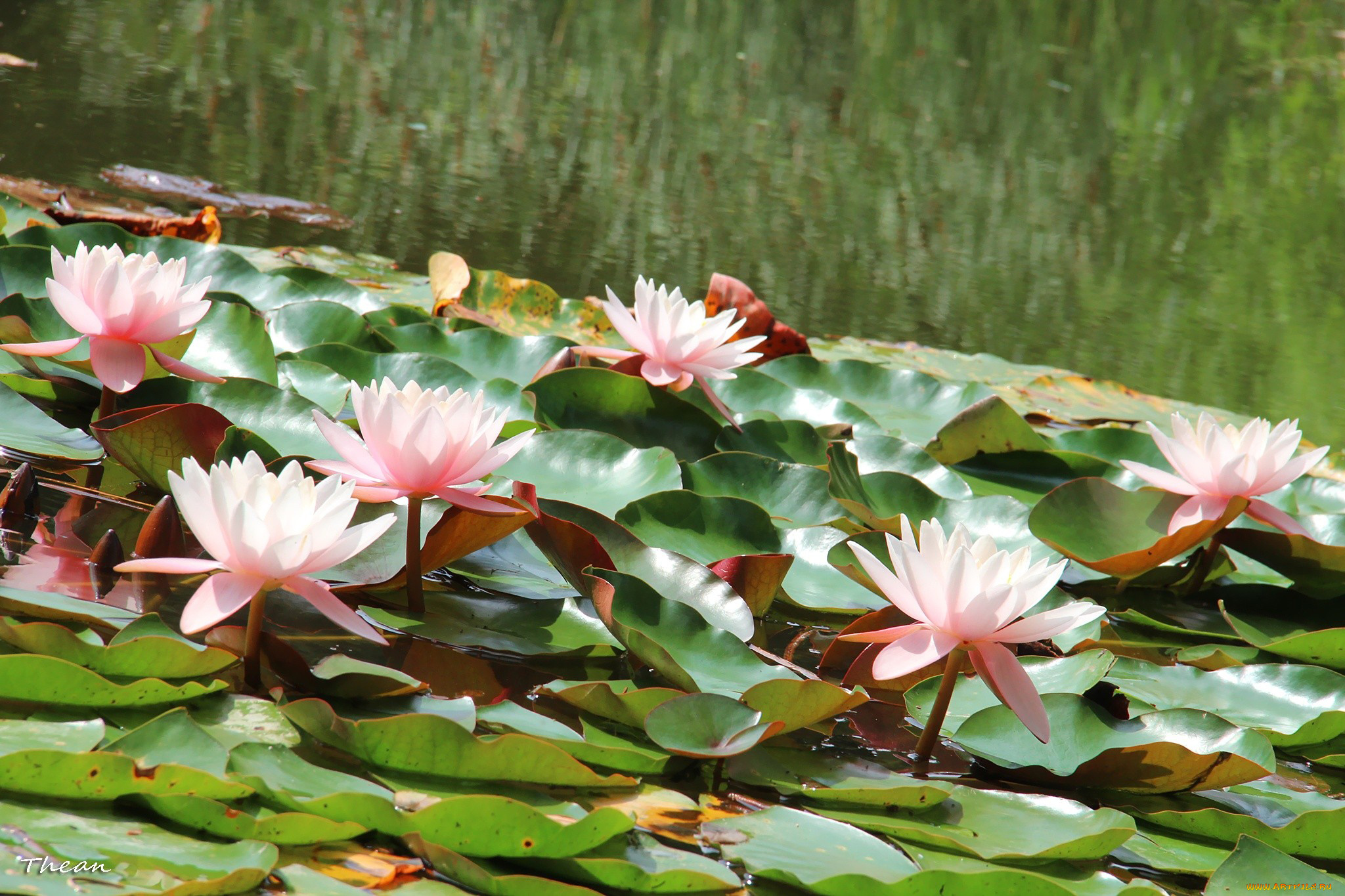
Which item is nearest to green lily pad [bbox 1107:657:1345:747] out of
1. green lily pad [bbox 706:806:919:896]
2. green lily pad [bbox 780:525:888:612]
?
green lily pad [bbox 780:525:888:612]

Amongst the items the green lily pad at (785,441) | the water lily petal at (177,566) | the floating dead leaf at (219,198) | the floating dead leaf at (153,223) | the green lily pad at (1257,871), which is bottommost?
the green lily pad at (1257,871)

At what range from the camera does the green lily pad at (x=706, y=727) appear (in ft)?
3.20

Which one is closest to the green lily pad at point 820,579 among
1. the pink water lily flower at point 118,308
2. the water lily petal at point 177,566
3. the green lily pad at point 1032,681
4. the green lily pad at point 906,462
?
the green lily pad at point 1032,681

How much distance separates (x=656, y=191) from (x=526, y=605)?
3.88 m

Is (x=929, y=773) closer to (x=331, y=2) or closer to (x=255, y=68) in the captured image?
(x=255, y=68)

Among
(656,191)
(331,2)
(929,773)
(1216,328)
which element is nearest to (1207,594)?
(929,773)

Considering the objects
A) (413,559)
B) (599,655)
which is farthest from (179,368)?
(599,655)

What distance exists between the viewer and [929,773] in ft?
3.65

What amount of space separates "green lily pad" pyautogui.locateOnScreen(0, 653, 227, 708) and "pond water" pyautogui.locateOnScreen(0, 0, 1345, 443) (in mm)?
2473

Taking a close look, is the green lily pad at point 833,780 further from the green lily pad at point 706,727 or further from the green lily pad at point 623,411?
the green lily pad at point 623,411

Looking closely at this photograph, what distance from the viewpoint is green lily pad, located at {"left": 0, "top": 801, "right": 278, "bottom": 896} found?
71cm

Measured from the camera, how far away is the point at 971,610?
3.25 feet

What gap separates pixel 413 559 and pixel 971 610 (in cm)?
60

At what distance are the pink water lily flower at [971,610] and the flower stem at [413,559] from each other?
0.47 metres
